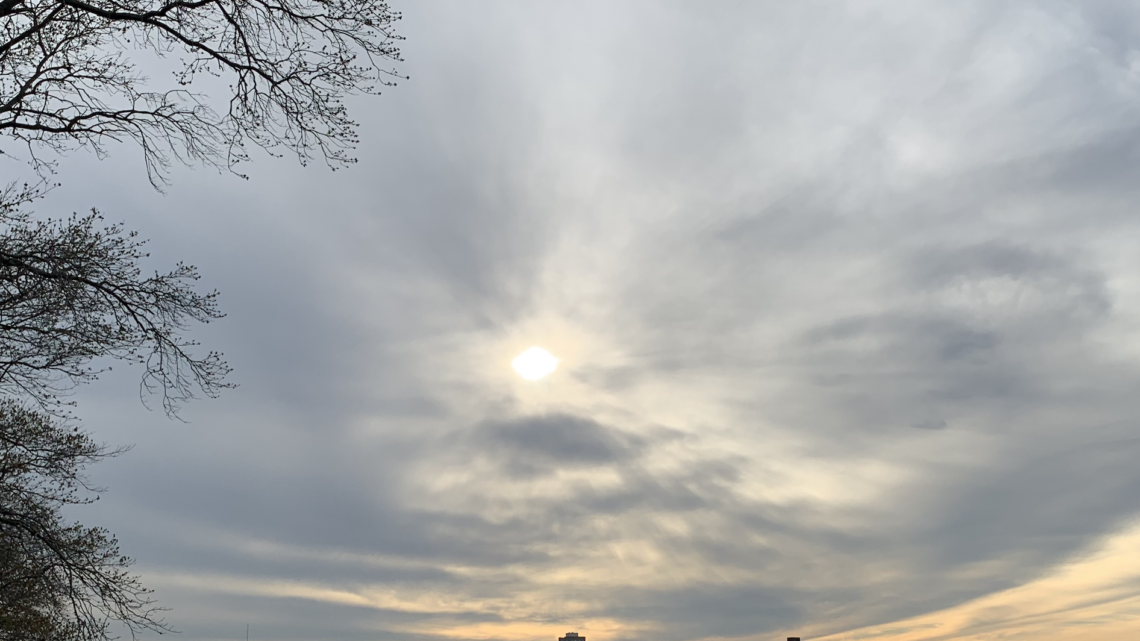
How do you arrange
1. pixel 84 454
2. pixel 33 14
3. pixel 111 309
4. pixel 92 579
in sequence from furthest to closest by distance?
pixel 84 454 → pixel 92 579 → pixel 111 309 → pixel 33 14

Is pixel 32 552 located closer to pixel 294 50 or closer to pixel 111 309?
pixel 111 309

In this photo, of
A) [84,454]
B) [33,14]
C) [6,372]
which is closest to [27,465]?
[84,454]

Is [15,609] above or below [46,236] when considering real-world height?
below

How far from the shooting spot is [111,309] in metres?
14.4

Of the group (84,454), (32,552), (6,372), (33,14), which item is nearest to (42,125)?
(33,14)

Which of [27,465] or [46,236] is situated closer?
[46,236]

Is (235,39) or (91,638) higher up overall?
(235,39)

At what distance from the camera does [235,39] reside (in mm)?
13711

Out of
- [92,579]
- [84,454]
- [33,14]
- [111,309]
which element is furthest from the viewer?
[84,454]

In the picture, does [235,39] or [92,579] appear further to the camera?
[92,579]

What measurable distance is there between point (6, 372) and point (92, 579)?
3814 mm

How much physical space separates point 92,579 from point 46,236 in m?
5.93

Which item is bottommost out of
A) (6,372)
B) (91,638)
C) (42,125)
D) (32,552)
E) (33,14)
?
(91,638)

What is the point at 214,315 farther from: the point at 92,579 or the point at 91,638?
the point at 91,638
